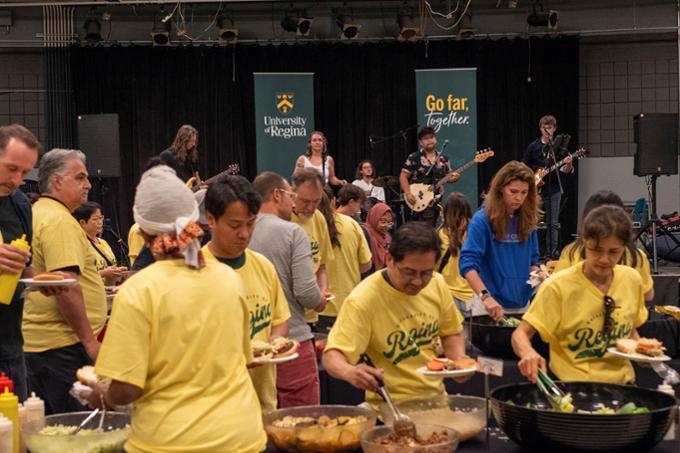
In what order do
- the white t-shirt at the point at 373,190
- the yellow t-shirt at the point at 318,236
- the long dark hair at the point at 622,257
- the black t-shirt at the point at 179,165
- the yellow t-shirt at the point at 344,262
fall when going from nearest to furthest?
the long dark hair at the point at 622,257 → the yellow t-shirt at the point at 318,236 → the yellow t-shirt at the point at 344,262 → the black t-shirt at the point at 179,165 → the white t-shirt at the point at 373,190

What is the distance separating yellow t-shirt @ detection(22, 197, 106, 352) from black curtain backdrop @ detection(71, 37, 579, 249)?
30.9 feet

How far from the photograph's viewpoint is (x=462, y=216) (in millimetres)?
6387

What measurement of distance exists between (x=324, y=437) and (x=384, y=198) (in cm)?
1017

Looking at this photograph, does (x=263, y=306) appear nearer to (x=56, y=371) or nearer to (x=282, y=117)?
(x=56, y=371)

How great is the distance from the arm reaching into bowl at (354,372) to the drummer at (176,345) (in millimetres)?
435

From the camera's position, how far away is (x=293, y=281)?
13.1 ft

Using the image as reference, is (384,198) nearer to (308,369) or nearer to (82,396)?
(308,369)

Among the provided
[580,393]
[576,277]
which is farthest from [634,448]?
[576,277]

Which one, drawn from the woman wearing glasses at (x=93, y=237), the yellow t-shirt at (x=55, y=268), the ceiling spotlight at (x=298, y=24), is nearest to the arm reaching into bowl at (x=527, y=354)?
the yellow t-shirt at (x=55, y=268)

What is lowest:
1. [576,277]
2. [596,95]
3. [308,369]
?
[308,369]

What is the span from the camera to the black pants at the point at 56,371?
3832 millimetres

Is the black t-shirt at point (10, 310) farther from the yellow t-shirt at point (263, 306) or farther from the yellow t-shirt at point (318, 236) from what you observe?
the yellow t-shirt at point (318, 236)

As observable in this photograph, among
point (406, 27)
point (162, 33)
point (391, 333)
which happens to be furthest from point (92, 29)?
point (391, 333)

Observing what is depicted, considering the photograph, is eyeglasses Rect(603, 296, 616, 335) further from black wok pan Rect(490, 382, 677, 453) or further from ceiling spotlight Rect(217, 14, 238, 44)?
ceiling spotlight Rect(217, 14, 238, 44)
